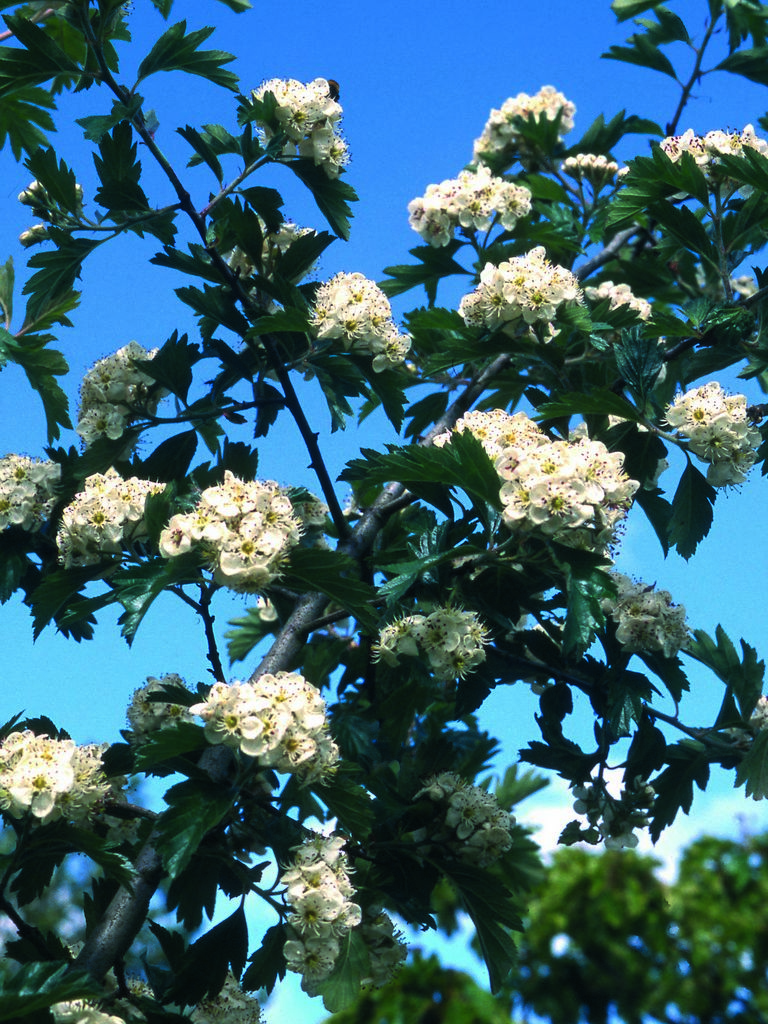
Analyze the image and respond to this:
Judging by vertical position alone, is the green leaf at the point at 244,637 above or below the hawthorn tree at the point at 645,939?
below

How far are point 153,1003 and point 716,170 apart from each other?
2.30m

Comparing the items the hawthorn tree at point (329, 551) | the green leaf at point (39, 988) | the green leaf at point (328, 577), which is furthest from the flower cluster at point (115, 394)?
the green leaf at point (39, 988)

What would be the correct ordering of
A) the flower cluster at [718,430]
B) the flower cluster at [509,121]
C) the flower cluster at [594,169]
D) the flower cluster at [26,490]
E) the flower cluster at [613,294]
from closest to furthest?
the flower cluster at [718,430]
the flower cluster at [26,490]
the flower cluster at [613,294]
the flower cluster at [594,169]
the flower cluster at [509,121]

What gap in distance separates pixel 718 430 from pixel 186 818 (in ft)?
4.60

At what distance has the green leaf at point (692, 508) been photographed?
2.61 m

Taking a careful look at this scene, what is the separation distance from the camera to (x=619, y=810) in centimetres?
288

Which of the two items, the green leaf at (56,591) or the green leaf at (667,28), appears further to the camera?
the green leaf at (667,28)

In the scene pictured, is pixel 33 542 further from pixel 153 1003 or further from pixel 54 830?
pixel 153 1003

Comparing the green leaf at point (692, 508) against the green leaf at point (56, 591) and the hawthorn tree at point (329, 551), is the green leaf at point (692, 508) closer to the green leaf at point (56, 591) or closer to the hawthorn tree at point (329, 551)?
the hawthorn tree at point (329, 551)

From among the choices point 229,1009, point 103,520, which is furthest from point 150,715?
point 229,1009

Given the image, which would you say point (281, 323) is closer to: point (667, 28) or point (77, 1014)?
point (77, 1014)

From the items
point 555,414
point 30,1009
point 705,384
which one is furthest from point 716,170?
point 30,1009

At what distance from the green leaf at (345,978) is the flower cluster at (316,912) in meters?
0.07

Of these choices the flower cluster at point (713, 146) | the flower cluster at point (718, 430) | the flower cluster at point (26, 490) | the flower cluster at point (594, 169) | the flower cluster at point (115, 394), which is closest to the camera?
the flower cluster at point (718, 430)
